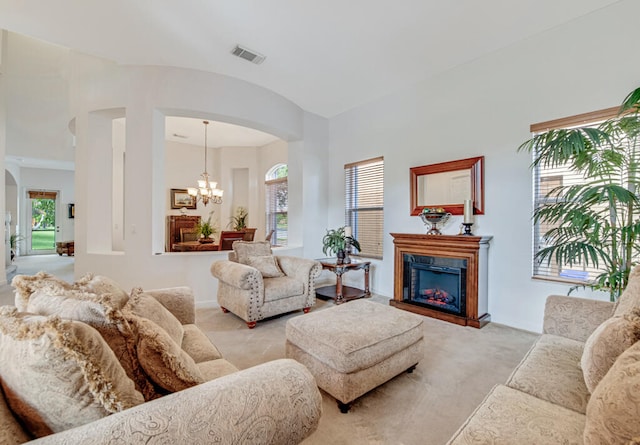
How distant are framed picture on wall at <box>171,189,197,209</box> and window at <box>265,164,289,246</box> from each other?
6.70 feet

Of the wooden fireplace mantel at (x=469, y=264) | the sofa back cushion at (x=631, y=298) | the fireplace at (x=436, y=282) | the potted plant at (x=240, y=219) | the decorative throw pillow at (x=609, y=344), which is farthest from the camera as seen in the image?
the potted plant at (x=240, y=219)

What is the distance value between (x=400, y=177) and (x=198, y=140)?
538 cm

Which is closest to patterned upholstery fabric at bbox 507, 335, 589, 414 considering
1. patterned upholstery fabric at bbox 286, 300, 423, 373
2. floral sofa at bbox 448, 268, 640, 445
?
floral sofa at bbox 448, 268, 640, 445

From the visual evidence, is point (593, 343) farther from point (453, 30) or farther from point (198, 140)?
point (198, 140)

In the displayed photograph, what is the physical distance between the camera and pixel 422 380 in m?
2.11

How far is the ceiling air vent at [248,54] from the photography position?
340 centimetres

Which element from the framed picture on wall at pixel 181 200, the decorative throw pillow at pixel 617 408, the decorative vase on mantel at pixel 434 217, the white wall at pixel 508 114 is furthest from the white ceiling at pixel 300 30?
the framed picture on wall at pixel 181 200

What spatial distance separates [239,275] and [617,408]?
291 centimetres

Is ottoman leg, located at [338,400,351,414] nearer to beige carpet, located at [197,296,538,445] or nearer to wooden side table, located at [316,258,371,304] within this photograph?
beige carpet, located at [197,296,538,445]

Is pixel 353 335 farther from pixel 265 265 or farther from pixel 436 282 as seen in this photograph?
pixel 436 282

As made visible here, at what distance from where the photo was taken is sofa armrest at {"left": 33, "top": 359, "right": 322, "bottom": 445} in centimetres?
73

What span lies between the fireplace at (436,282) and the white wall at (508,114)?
1.21 ft

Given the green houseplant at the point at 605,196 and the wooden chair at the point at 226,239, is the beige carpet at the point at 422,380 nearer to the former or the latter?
the green houseplant at the point at 605,196

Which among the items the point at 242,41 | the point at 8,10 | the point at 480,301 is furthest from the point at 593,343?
the point at 8,10
